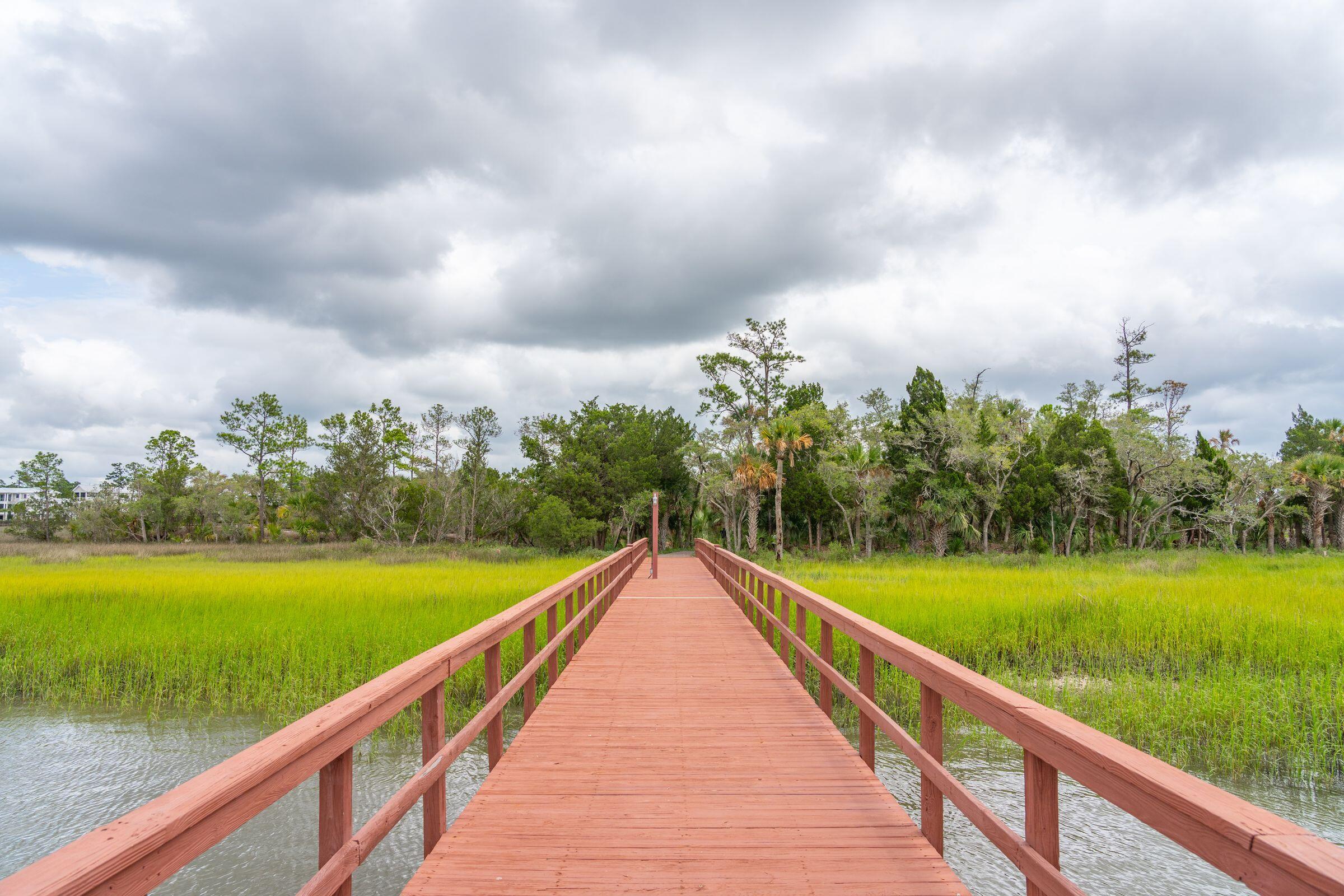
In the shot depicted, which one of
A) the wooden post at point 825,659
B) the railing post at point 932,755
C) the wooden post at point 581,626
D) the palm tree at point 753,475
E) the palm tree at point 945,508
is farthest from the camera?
the palm tree at point 945,508

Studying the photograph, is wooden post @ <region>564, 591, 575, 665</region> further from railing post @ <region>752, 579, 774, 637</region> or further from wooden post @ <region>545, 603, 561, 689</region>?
railing post @ <region>752, 579, 774, 637</region>

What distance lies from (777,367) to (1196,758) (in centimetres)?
3629

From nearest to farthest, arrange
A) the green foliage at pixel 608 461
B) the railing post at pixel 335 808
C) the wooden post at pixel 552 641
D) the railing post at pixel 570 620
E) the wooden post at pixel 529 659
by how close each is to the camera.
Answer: the railing post at pixel 335 808
the wooden post at pixel 529 659
the wooden post at pixel 552 641
the railing post at pixel 570 620
the green foliage at pixel 608 461

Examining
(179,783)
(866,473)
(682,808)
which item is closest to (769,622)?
(682,808)

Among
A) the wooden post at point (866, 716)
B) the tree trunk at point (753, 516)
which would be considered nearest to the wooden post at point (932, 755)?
the wooden post at point (866, 716)

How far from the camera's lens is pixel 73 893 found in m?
1.06

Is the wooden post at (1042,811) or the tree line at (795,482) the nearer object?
the wooden post at (1042,811)

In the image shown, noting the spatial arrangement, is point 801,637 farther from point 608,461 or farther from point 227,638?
point 608,461

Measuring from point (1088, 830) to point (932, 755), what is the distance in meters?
3.51

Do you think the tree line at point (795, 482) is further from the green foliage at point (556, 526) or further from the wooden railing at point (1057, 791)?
the wooden railing at point (1057, 791)

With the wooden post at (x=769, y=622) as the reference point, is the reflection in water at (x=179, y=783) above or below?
below

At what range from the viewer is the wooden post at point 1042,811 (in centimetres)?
205

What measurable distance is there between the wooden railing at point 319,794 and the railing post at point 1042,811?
1956mm

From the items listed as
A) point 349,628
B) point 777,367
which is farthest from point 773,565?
point 349,628
